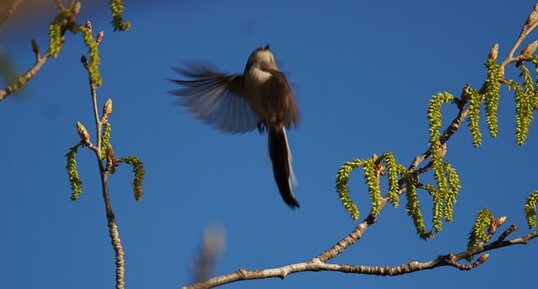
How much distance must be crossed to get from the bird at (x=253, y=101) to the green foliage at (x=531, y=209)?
1691mm

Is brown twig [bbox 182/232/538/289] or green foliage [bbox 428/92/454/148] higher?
green foliage [bbox 428/92/454/148]

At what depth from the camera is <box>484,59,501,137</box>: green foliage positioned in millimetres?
3369

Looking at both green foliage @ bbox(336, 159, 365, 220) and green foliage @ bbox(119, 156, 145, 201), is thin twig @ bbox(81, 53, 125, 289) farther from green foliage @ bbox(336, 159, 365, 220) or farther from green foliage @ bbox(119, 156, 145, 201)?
green foliage @ bbox(336, 159, 365, 220)

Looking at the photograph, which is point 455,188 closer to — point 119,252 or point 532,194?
point 532,194

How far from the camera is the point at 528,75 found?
3.60 metres

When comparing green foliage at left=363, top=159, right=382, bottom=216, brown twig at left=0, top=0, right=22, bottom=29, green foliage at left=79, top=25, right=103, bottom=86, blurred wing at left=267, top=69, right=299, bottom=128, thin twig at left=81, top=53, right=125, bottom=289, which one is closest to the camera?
brown twig at left=0, top=0, right=22, bottom=29

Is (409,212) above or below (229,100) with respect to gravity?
below

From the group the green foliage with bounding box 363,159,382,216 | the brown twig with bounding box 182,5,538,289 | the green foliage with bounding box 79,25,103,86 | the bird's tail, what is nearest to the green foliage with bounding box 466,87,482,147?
the brown twig with bounding box 182,5,538,289

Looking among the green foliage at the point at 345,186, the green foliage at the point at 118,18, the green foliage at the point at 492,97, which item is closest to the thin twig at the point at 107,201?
the green foliage at the point at 118,18

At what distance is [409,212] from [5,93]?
1.85 m

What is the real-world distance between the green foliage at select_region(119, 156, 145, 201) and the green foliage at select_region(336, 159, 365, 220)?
87 centimetres

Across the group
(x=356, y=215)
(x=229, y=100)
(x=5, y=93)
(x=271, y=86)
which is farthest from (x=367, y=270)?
(x=229, y=100)

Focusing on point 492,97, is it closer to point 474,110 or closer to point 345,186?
point 474,110

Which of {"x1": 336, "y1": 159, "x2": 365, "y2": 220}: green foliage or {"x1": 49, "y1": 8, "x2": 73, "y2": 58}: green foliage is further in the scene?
{"x1": 336, "y1": 159, "x2": 365, "y2": 220}: green foliage
